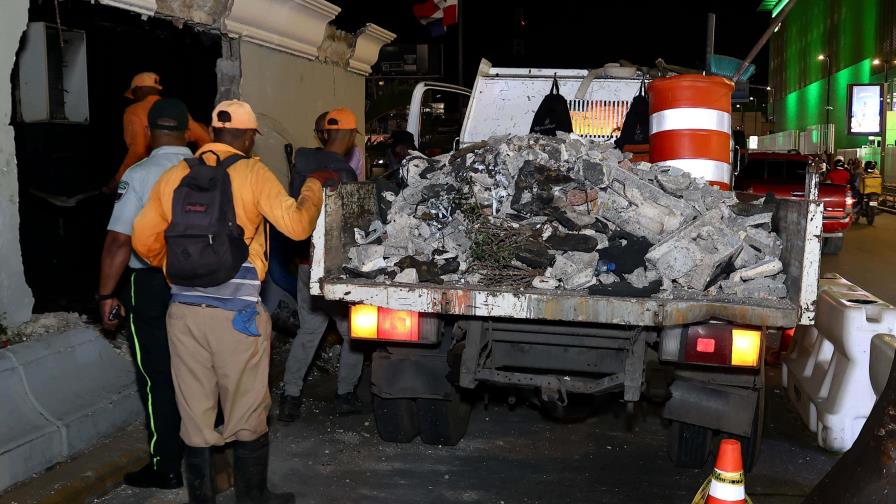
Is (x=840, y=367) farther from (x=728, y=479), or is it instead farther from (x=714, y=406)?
(x=728, y=479)

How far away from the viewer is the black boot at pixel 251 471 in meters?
4.43

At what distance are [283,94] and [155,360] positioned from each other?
4.96 m

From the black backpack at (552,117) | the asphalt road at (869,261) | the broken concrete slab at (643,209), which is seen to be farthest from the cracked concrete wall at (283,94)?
the asphalt road at (869,261)

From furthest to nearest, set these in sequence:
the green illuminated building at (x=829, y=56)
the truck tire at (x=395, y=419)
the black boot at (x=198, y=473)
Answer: the green illuminated building at (x=829, y=56), the truck tire at (x=395, y=419), the black boot at (x=198, y=473)

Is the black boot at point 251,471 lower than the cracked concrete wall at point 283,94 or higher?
lower

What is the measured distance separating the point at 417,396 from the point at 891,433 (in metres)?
2.58

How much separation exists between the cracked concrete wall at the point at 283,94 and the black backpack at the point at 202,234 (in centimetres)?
438

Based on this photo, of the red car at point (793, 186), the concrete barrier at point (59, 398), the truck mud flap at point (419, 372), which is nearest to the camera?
the concrete barrier at point (59, 398)

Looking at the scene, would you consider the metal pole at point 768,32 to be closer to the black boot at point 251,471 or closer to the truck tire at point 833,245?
the black boot at point 251,471

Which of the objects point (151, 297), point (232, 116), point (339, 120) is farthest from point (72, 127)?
point (232, 116)

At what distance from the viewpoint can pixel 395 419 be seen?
5.58 m

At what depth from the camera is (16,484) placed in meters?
4.64

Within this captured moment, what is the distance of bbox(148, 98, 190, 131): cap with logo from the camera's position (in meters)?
4.71

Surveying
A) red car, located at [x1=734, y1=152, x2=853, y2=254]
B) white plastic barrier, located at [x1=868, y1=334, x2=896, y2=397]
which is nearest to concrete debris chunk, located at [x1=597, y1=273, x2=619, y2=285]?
white plastic barrier, located at [x1=868, y1=334, x2=896, y2=397]
